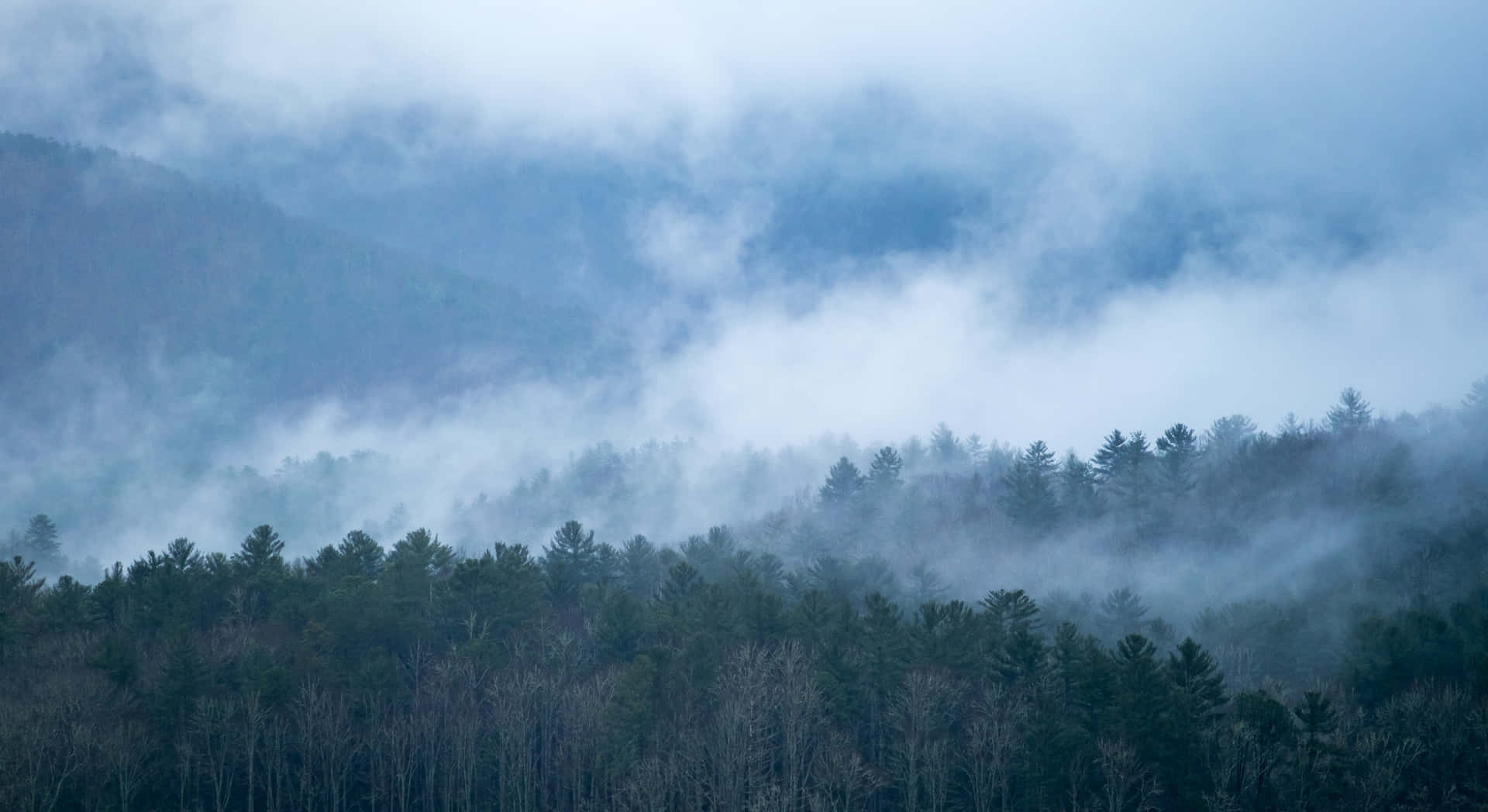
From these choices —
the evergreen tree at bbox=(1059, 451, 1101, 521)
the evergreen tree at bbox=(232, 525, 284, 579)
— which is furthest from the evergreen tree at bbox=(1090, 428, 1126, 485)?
→ the evergreen tree at bbox=(232, 525, 284, 579)

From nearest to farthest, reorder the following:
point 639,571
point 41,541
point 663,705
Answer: point 663,705
point 639,571
point 41,541

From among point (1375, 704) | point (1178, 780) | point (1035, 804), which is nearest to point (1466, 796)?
point (1375, 704)

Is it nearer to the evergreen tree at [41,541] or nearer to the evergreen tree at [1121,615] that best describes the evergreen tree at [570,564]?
the evergreen tree at [1121,615]

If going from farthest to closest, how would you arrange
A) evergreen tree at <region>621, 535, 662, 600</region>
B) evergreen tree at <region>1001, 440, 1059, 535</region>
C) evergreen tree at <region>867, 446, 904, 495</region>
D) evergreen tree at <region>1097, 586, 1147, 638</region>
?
evergreen tree at <region>867, 446, 904, 495</region>, evergreen tree at <region>1001, 440, 1059, 535</region>, evergreen tree at <region>621, 535, 662, 600</region>, evergreen tree at <region>1097, 586, 1147, 638</region>

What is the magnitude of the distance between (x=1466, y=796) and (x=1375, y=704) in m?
9.09

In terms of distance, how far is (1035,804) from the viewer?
55125 millimetres

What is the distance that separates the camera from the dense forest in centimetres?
5366

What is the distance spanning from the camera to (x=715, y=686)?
2448 inches

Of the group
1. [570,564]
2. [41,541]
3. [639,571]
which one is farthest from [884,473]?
[41,541]

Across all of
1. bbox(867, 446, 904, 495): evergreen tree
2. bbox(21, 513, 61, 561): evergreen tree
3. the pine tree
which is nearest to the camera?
the pine tree

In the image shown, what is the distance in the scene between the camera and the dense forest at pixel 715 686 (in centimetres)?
5366

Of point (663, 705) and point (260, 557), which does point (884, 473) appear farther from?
point (260, 557)

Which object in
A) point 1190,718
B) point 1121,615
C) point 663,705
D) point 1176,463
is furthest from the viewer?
point 1176,463

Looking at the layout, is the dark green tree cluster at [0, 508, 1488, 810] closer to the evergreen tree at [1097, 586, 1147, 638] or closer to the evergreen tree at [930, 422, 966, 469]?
the evergreen tree at [1097, 586, 1147, 638]
